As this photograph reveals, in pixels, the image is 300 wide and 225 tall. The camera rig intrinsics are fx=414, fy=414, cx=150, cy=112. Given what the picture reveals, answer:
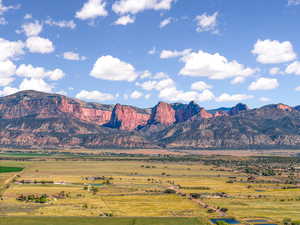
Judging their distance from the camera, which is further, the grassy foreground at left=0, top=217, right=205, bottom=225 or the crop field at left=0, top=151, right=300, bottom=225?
the crop field at left=0, top=151, right=300, bottom=225

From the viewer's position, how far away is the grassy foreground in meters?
93.9

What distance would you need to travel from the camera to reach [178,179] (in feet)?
614

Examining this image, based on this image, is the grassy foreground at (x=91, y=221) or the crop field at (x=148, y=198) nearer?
the grassy foreground at (x=91, y=221)

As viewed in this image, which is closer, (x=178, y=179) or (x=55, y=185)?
(x=55, y=185)

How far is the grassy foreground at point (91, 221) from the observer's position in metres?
93.9

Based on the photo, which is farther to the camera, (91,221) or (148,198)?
(148,198)

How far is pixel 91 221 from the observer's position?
9688cm

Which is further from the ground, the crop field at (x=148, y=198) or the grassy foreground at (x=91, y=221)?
the crop field at (x=148, y=198)

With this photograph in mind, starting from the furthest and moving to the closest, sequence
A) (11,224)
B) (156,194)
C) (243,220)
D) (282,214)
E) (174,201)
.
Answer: (156,194) < (174,201) < (282,214) < (243,220) < (11,224)

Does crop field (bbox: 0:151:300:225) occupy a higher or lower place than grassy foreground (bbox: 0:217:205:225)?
higher

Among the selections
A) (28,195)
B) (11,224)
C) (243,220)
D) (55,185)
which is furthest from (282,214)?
(55,185)

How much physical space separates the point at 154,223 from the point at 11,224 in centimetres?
3193

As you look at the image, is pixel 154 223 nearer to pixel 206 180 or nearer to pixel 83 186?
pixel 83 186

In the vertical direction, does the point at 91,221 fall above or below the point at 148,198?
below
